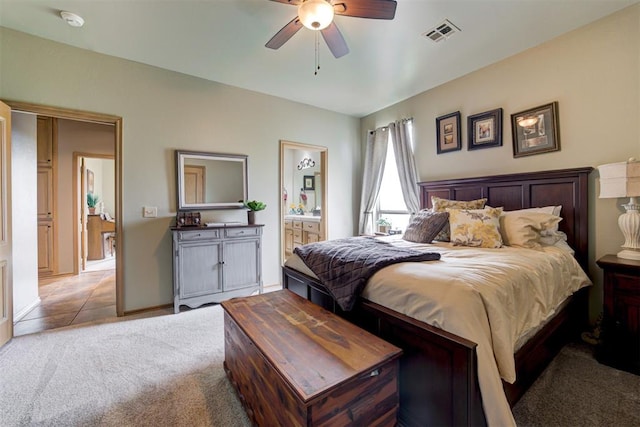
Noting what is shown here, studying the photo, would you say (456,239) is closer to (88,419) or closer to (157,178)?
(88,419)

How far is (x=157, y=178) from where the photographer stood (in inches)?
125

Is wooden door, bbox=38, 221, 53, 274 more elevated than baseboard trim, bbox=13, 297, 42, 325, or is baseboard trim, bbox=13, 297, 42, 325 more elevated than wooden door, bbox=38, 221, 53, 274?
wooden door, bbox=38, 221, 53, 274

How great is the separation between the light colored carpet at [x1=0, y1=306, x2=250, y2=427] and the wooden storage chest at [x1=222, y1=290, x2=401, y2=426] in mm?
302

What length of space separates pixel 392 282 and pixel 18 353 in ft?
10.1

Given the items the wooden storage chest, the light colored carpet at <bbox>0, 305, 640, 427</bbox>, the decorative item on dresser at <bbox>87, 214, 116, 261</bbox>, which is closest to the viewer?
the wooden storage chest

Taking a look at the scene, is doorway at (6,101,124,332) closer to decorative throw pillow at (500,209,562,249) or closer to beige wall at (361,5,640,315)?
decorative throw pillow at (500,209,562,249)

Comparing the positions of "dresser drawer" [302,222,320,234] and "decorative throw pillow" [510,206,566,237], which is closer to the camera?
"decorative throw pillow" [510,206,566,237]

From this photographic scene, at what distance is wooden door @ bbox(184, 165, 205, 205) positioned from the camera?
3.36 meters

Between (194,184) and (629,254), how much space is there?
4293mm

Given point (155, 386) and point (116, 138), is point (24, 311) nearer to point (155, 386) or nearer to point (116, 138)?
point (116, 138)

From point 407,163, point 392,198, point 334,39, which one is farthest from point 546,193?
point 334,39

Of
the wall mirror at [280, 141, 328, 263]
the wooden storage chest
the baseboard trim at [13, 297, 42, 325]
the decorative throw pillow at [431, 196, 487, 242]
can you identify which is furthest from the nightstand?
the baseboard trim at [13, 297, 42, 325]

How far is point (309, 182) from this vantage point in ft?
20.9

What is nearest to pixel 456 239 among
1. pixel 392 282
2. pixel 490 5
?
pixel 392 282
